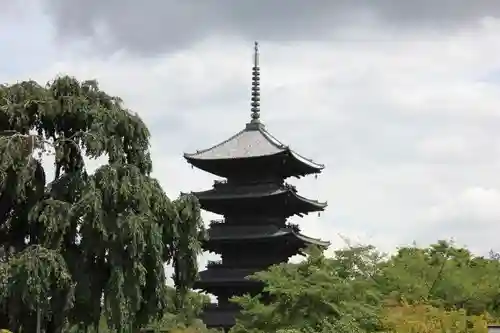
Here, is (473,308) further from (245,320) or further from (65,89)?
(65,89)

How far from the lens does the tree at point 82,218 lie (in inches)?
743

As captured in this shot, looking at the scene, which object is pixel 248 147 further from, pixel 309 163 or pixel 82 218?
pixel 82 218

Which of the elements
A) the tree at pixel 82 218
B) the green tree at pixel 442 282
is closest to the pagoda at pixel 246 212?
the green tree at pixel 442 282

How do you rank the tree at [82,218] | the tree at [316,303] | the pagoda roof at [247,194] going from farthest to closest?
the pagoda roof at [247,194], the tree at [316,303], the tree at [82,218]

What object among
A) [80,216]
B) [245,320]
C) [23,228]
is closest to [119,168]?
[80,216]


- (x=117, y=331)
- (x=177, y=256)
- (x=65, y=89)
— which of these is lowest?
(x=117, y=331)

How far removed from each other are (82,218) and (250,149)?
17.6m

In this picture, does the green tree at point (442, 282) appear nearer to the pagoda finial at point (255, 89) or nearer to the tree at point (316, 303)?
the tree at point (316, 303)

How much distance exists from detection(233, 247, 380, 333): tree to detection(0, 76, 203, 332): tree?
251 cm

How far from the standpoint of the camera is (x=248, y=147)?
36.6 meters

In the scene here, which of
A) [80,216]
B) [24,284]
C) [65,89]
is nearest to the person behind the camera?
[24,284]

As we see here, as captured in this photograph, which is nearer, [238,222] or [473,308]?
[473,308]

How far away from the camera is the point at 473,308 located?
2598 centimetres

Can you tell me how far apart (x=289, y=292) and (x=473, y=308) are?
7076mm
